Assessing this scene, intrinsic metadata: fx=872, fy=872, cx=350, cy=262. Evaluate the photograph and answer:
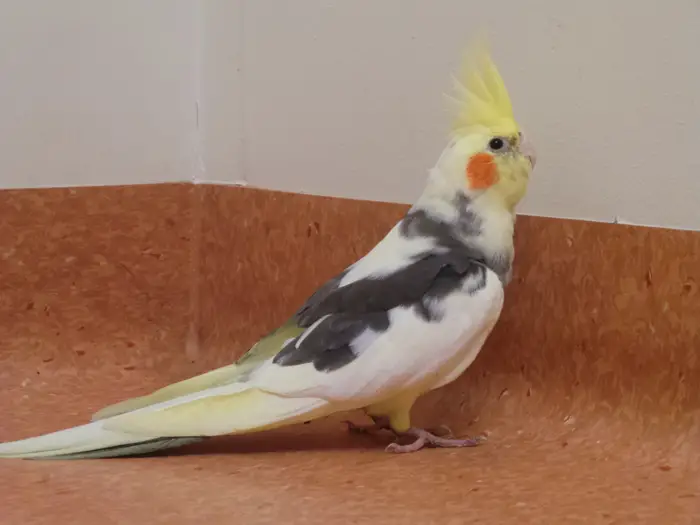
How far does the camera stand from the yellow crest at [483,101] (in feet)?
2.46

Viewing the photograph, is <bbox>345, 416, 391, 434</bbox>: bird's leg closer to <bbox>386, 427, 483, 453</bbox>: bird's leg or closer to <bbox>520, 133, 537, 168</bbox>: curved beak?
<bbox>386, 427, 483, 453</bbox>: bird's leg

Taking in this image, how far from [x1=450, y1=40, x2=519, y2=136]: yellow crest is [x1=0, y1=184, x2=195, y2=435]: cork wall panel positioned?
0.43 meters

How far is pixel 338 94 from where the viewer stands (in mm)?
969

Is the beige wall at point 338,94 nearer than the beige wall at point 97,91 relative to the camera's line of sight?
Yes

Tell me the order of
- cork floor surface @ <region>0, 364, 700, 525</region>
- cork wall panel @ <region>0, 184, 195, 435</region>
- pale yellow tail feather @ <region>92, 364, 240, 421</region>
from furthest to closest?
cork wall panel @ <region>0, 184, 195, 435</region> → pale yellow tail feather @ <region>92, 364, 240, 421</region> → cork floor surface @ <region>0, 364, 700, 525</region>

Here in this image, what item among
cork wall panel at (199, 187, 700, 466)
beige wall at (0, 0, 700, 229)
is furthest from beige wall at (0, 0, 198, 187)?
cork wall panel at (199, 187, 700, 466)

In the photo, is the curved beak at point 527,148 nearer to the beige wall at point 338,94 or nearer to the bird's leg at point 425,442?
the beige wall at point 338,94

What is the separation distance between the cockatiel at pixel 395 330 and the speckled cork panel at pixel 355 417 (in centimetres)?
3

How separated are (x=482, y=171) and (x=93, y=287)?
52 centimetres

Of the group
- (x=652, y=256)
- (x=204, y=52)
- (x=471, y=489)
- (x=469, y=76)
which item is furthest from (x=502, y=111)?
(x=204, y=52)

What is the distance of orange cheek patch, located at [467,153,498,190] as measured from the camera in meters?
0.74

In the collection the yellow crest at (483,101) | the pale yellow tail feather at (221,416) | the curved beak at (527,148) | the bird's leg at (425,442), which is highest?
the yellow crest at (483,101)

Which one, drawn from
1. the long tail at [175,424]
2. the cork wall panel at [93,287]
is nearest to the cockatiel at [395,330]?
the long tail at [175,424]

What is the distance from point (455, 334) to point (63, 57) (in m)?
0.60
